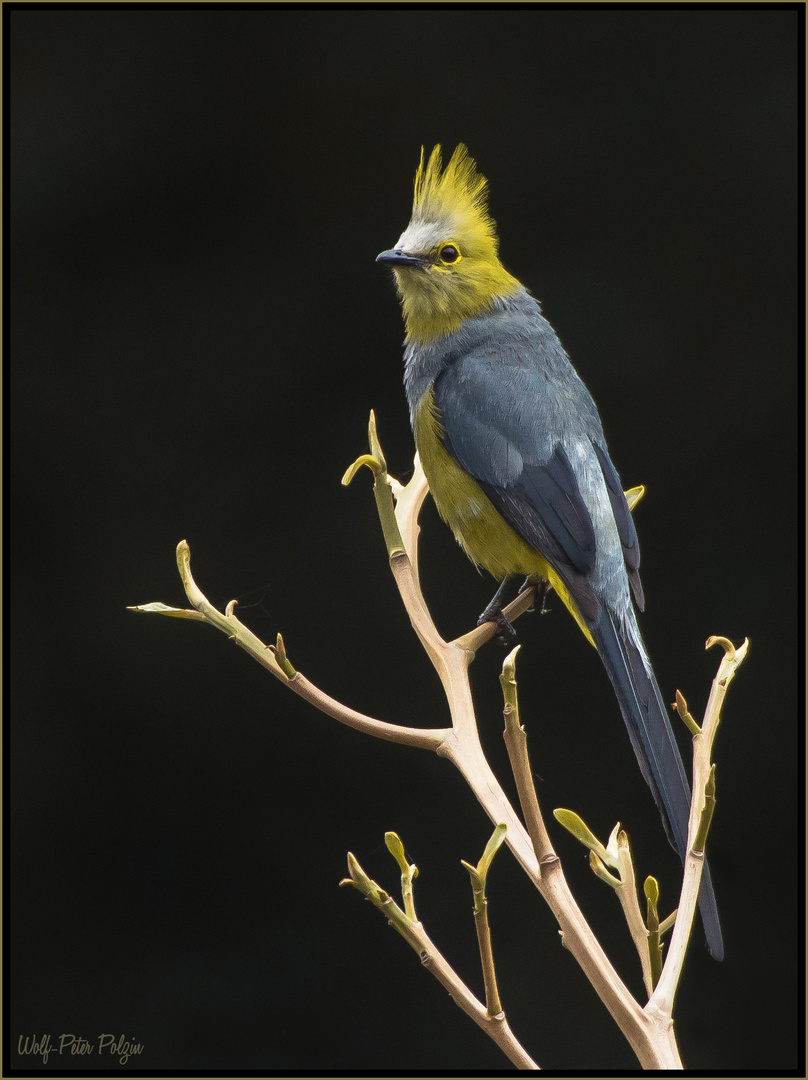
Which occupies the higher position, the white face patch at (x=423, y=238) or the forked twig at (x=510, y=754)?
the white face patch at (x=423, y=238)

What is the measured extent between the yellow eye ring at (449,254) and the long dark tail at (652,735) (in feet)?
1.68

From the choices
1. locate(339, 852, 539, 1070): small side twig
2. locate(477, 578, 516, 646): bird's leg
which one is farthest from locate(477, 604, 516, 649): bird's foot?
locate(339, 852, 539, 1070): small side twig

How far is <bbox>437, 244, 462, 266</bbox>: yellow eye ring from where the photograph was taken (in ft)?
3.84

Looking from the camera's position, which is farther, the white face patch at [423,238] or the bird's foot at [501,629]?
the white face patch at [423,238]

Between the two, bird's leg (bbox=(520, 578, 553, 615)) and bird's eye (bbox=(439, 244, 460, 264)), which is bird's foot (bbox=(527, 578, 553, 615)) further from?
bird's eye (bbox=(439, 244, 460, 264))

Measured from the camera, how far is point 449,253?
1174 mm

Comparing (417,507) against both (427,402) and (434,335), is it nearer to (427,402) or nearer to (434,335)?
(427,402)

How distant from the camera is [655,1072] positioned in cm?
62

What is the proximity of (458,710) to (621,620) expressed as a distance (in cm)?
28

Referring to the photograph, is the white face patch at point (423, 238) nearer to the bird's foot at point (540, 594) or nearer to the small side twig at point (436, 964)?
the bird's foot at point (540, 594)

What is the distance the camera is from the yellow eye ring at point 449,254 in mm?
1170

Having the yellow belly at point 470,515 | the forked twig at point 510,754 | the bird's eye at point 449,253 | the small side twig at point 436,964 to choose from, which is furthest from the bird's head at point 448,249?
the small side twig at point 436,964

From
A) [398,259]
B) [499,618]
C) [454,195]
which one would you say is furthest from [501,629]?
[454,195]

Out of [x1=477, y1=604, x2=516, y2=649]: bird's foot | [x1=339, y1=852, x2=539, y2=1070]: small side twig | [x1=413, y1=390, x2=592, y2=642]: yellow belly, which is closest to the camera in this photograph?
[x1=339, y1=852, x2=539, y2=1070]: small side twig
